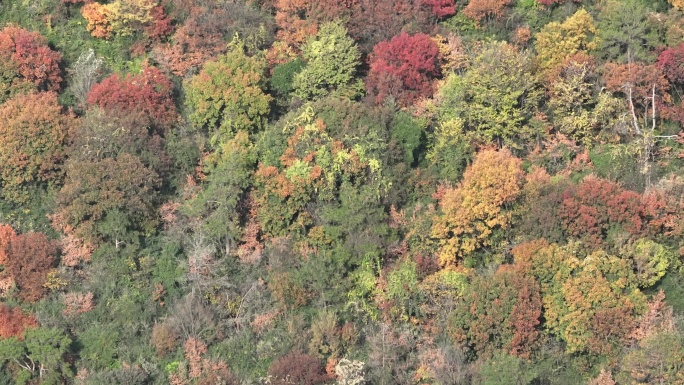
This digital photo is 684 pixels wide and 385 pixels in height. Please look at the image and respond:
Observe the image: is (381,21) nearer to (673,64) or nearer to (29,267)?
(673,64)

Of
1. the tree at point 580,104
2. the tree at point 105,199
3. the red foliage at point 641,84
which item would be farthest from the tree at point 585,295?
the tree at point 105,199

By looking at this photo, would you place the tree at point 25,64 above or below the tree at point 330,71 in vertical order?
above

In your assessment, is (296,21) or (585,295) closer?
(585,295)

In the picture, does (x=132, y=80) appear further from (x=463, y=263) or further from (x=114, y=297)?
(x=463, y=263)

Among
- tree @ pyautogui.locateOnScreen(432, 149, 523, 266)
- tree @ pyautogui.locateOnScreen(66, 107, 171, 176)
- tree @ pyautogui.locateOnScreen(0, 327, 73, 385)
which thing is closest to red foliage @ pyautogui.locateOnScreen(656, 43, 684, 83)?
tree @ pyautogui.locateOnScreen(432, 149, 523, 266)

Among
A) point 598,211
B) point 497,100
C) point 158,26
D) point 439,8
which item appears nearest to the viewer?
point 598,211

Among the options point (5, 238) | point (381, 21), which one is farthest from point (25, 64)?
point (381, 21)

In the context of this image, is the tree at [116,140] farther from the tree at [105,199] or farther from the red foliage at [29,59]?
the red foliage at [29,59]

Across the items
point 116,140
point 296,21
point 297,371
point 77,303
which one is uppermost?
point 296,21
